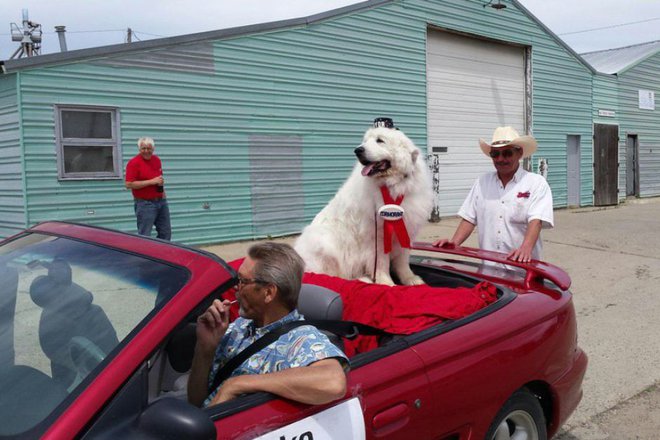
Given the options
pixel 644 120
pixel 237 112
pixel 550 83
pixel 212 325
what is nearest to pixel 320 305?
pixel 212 325

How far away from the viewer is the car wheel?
2582 mm

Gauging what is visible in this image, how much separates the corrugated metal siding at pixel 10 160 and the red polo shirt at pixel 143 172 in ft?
6.87

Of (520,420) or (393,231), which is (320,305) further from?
(393,231)

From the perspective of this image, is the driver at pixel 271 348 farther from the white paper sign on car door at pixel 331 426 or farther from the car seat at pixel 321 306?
the car seat at pixel 321 306

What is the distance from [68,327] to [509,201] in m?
3.17

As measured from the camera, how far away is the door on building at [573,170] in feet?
60.1

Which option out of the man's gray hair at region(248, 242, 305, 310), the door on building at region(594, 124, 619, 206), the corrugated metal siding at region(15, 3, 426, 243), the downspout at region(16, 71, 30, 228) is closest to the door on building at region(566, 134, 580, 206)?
the door on building at region(594, 124, 619, 206)

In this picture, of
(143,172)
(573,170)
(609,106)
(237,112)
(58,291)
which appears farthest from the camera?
(609,106)

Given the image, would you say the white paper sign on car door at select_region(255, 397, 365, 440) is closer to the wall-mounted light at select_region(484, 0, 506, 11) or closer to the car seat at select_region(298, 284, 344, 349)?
the car seat at select_region(298, 284, 344, 349)

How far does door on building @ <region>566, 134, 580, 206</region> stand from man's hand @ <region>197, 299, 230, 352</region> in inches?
713

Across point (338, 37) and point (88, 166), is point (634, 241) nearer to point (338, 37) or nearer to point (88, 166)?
point (338, 37)

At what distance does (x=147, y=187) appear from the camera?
7.88 metres

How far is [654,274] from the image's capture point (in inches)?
318

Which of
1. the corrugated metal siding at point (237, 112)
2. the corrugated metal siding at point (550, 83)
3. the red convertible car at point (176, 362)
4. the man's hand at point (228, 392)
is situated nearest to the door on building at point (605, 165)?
the corrugated metal siding at point (550, 83)
